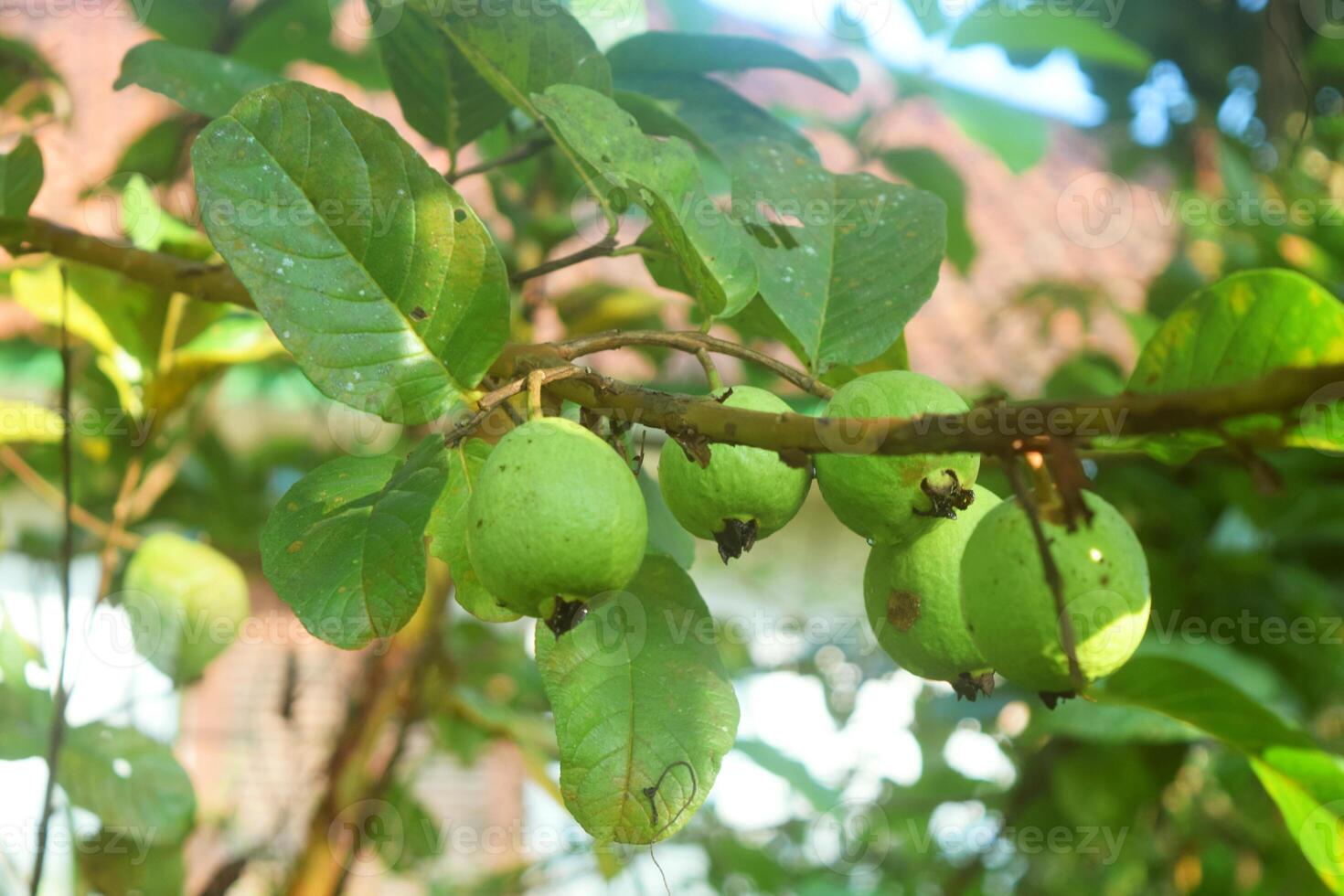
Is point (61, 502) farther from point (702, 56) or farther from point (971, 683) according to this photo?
point (971, 683)

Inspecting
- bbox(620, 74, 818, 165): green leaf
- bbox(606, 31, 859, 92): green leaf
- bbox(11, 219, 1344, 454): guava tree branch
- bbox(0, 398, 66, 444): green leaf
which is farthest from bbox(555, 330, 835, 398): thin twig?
bbox(0, 398, 66, 444): green leaf

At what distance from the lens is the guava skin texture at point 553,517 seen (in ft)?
1.86

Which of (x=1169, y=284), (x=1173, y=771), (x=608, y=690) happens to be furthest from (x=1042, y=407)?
(x=1169, y=284)

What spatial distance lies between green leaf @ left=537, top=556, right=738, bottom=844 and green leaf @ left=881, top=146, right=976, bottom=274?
1.35 metres

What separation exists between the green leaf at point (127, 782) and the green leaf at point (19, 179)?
2.43 ft

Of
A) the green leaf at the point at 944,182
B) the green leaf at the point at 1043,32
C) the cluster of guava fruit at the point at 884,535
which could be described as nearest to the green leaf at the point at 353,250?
the cluster of guava fruit at the point at 884,535

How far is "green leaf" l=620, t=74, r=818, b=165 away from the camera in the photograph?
1100mm

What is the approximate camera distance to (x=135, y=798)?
1.38m

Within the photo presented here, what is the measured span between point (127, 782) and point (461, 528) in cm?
90

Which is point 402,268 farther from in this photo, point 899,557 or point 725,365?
point 725,365

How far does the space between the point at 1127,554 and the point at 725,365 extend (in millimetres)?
2433

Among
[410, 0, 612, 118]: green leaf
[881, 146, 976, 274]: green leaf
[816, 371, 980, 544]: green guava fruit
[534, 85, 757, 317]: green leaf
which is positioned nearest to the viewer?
[816, 371, 980, 544]: green guava fruit

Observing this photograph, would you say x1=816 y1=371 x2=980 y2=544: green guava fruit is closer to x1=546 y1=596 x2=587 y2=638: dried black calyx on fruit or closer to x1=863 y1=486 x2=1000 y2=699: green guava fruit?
x1=863 y1=486 x2=1000 y2=699: green guava fruit

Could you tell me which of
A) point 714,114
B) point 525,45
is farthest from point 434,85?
point 714,114
